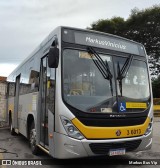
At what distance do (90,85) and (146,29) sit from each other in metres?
28.0

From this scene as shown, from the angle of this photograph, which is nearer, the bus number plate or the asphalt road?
the bus number plate

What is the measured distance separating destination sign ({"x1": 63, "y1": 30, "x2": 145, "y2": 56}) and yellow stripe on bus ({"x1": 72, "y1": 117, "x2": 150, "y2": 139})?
1858 millimetres

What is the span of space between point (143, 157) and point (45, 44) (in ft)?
13.1

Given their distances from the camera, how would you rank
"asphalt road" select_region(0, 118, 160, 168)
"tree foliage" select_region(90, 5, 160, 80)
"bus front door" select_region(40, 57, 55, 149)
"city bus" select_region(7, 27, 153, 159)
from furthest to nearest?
"tree foliage" select_region(90, 5, 160, 80), "asphalt road" select_region(0, 118, 160, 168), "bus front door" select_region(40, 57, 55, 149), "city bus" select_region(7, 27, 153, 159)

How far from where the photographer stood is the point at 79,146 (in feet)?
19.8

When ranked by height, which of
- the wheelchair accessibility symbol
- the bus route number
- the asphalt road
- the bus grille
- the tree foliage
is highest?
the tree foliage

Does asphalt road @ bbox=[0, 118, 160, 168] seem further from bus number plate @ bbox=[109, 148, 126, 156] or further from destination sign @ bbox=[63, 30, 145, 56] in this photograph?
destination sign @ bbox=[63, 30, 145, 56]

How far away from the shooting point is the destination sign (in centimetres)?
678

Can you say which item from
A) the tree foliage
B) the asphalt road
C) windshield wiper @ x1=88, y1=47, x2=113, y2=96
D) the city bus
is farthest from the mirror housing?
the tree foliage

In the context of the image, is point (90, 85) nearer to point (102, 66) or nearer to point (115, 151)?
point (102, 66)

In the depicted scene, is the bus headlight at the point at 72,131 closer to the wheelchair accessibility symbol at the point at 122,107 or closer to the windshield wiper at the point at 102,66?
the wheelchair accessibility symbol at the point at 122,107

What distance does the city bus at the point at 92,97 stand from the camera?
6.13 m

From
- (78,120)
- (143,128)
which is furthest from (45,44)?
(143,128)

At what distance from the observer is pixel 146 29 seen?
3297 centimetres
